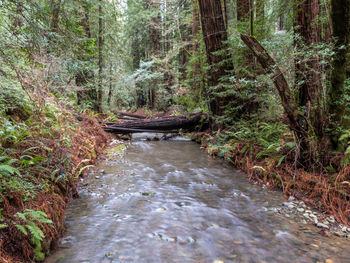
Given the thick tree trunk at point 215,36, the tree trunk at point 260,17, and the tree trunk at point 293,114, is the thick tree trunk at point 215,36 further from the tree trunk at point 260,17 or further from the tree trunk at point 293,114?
the tree trunk at point 293,114

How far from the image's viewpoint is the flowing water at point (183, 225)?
8.40 feet

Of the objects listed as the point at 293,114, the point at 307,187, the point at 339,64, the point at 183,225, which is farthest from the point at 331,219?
the point at 339,64

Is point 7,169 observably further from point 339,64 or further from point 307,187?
point 339,64

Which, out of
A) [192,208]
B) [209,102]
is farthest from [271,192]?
[209,102]

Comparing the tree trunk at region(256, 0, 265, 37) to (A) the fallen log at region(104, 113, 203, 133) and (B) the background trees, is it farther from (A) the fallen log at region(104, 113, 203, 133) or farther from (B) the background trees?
(A) the fallen log at region(104, 113, 203, 133)

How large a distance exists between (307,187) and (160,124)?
23.6 ft

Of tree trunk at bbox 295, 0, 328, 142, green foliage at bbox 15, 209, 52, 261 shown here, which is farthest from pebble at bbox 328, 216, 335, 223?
green foliage at bbox 15, 209, 52, 261

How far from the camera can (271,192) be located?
4426 mm

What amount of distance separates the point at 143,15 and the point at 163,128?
1378 cm

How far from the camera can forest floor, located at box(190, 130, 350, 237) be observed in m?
3.31

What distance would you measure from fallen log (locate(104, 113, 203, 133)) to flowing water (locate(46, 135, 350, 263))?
500 centimetres

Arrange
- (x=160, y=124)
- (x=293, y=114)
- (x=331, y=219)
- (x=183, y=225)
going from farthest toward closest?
(x=160, y=124), (x=293, y=114), (x=331, y=219), (x=183, y=225)

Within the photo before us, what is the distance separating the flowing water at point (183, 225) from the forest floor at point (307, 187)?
0.25 meters

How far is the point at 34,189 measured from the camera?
3025 mm
